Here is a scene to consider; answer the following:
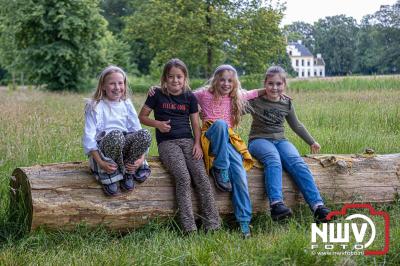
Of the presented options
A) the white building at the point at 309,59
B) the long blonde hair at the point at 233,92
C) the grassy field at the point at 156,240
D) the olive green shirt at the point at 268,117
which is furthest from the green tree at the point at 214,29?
the white building at the point at 309,59

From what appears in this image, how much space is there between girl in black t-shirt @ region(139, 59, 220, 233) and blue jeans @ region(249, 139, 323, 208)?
0.64 m

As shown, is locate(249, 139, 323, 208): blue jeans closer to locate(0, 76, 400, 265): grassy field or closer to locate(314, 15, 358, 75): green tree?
locate(0, 76, 400, 265): grassy field

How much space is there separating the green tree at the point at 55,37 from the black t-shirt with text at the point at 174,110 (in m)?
20.6

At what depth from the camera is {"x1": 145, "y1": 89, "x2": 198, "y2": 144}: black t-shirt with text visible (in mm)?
5004

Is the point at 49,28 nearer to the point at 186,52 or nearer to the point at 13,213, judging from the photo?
the point at 186,52

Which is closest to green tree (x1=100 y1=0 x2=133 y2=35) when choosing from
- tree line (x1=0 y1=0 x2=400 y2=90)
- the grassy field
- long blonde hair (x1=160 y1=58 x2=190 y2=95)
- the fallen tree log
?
tree line (x1=0 y1=0 x2=400 y2=90)

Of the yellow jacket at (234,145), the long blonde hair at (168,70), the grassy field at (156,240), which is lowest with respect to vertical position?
the grassy field at (156,240)

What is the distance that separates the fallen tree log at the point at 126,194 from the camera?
4473 mm

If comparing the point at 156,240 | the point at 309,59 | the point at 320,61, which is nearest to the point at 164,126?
the point at 156,240

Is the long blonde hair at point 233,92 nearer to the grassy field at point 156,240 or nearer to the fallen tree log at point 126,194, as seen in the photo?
the fallen tree log at point 126,194

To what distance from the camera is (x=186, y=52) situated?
23.8 meters

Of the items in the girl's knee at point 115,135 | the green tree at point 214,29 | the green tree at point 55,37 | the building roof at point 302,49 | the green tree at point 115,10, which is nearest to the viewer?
the girl's knee at point 115,135

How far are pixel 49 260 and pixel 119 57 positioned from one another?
4259 centimetres

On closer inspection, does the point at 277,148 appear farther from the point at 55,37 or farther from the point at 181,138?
the point at 55,37
